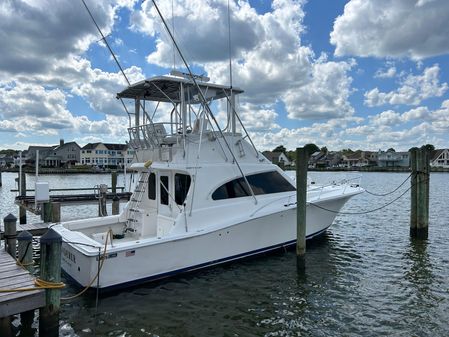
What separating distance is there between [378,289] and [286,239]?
109 inches

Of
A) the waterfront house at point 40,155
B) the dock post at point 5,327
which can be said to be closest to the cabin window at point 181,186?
the dock post at point 5,327

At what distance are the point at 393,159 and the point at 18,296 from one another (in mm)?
113916

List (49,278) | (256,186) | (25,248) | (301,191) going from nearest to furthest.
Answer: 1. (49,278)
2. (25,248)
3. (301,191)
4. (256,186)

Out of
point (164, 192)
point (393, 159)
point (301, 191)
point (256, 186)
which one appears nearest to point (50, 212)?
point (164, 192)

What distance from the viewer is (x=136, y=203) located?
408 inches

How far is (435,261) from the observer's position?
10484mm

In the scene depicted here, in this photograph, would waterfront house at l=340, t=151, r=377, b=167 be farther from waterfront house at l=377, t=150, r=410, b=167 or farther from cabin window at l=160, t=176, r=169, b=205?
cabin window at l=160, t=176, r=169, b=205

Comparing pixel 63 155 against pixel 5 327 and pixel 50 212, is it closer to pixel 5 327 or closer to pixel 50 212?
pixel 50 212

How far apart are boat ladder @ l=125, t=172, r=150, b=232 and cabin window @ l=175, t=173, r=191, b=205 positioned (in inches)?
47.6

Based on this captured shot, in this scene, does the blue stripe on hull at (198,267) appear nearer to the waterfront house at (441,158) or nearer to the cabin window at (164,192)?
the cabin window at (164,192)

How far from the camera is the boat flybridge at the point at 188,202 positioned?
8.09m

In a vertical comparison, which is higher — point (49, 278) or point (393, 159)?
point (393, 159)

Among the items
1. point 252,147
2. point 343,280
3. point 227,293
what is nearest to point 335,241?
point 343,280

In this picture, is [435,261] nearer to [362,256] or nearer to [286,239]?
[362,256]
